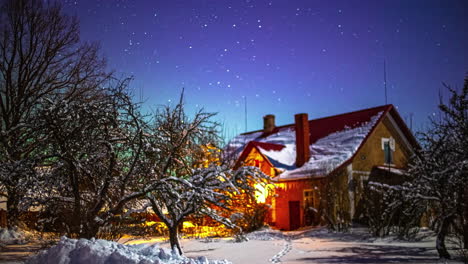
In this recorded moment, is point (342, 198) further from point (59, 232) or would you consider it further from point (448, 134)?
point (59, 232)

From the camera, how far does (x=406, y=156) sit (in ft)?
90.5

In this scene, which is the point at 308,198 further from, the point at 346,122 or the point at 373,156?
the point at 346,122

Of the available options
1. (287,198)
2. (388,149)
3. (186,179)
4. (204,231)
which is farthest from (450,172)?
(388,149)

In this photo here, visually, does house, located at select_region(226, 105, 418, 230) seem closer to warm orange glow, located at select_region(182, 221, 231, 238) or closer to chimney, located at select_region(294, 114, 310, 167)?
chimney, located at select_region(294, 114, 310, 167)

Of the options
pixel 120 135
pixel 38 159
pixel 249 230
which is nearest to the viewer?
pixel 38 159

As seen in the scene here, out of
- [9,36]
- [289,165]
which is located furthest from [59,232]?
[289,165]

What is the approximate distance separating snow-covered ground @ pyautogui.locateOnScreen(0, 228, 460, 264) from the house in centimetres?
309

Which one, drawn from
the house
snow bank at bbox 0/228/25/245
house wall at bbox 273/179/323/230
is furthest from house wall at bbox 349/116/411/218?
snow bank at bbox 0/228/25/245

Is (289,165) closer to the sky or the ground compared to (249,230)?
closer to the sky

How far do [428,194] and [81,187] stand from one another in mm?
10054

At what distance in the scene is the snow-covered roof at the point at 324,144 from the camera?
78.2 feet

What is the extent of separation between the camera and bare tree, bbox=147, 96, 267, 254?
8.06 meters

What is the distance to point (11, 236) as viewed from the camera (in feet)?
57.8

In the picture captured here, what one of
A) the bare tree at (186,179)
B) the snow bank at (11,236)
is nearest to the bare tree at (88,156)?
the bare tree at (186,179)
